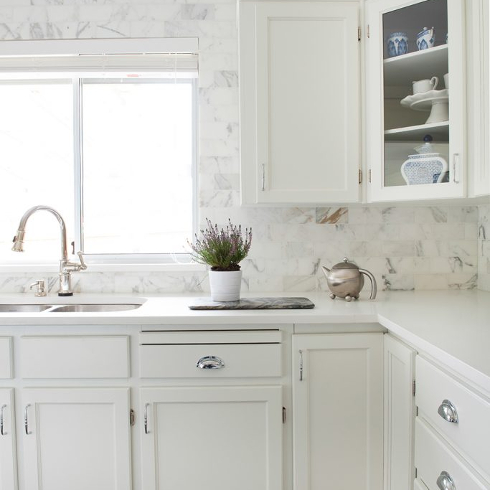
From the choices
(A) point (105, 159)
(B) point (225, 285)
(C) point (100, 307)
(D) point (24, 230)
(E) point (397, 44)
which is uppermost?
(E) point (397, 44)

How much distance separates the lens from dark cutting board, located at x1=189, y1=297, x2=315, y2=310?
1.81m

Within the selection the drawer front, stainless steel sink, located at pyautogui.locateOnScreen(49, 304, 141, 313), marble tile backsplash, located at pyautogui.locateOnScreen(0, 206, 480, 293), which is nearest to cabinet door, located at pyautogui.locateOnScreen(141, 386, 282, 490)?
the drawer front

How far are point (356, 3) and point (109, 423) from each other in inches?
75.5

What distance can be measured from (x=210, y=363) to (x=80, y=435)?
0.54 m

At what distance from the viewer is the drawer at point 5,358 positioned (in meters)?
1.71

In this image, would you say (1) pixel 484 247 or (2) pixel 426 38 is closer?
(2) pixel 426 38

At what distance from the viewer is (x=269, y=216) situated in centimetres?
231

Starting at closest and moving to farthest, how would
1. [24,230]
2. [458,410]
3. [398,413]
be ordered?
1. [458,410]
2. [398,413]
3. [24,230]

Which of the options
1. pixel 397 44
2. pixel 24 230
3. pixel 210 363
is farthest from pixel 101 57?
pixel 210 363

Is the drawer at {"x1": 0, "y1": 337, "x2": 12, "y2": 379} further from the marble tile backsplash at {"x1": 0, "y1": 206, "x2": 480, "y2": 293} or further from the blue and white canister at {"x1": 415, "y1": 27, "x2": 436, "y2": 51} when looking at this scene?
the blue and white canister at {"x1": 415, "y1": 27, "x2": 436, "y2": 51}

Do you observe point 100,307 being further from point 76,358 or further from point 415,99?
point 415,99

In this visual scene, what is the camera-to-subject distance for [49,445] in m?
1.73

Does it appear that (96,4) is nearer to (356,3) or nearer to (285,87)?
(285,87)

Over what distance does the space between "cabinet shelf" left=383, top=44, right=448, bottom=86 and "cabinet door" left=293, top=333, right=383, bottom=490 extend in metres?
1.02
